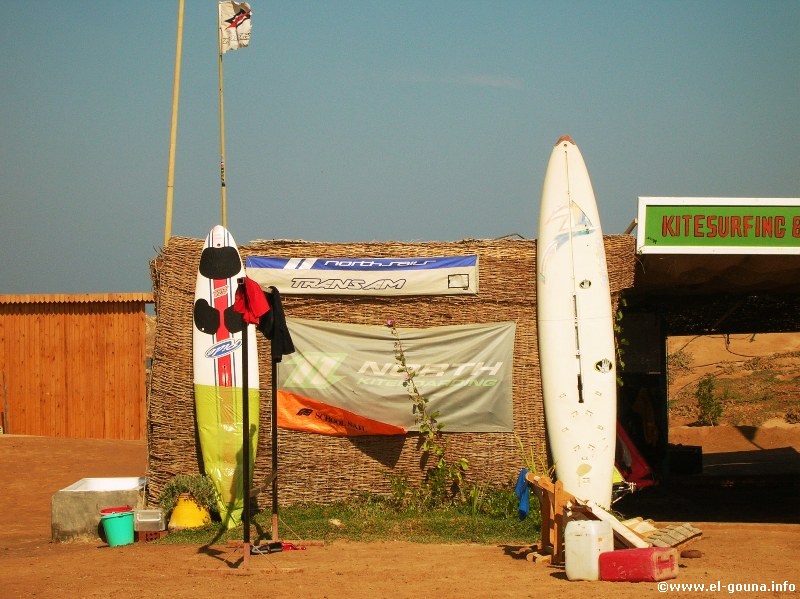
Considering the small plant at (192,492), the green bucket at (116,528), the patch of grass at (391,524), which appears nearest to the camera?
the patch of grass at (391,524)

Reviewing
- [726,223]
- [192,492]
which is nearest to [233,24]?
[192,492]

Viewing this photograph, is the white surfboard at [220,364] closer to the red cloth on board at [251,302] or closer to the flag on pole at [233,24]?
the red cloth on board at [251,302]

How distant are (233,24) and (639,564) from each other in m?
11.4

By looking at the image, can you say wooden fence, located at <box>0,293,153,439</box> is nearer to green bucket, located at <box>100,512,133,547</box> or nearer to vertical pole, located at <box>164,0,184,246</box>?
vertical pole, located at <box>164,0,184,246</box>

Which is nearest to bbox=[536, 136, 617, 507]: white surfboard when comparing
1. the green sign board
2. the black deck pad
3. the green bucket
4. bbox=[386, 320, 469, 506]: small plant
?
the green sign board

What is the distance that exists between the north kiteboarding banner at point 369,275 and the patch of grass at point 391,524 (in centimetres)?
205

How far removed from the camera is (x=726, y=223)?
8.98m

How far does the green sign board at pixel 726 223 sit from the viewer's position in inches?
351

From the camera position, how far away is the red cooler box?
6621mm

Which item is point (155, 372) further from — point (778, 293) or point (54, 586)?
point (778, 293)

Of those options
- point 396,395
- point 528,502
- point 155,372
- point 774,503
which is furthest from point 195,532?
point 774,503

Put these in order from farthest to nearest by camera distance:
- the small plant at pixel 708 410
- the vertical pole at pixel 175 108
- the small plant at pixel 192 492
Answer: the small plant at pixel 708 410 → the vertical pole at pixel 175 108 → the small plant at pixel 192 492

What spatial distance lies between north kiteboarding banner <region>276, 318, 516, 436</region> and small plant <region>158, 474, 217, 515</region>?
93cm

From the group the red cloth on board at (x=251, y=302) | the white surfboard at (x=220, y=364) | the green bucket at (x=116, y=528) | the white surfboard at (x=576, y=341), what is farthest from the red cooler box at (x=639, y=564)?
the green bucket at (x=116, y=528)
